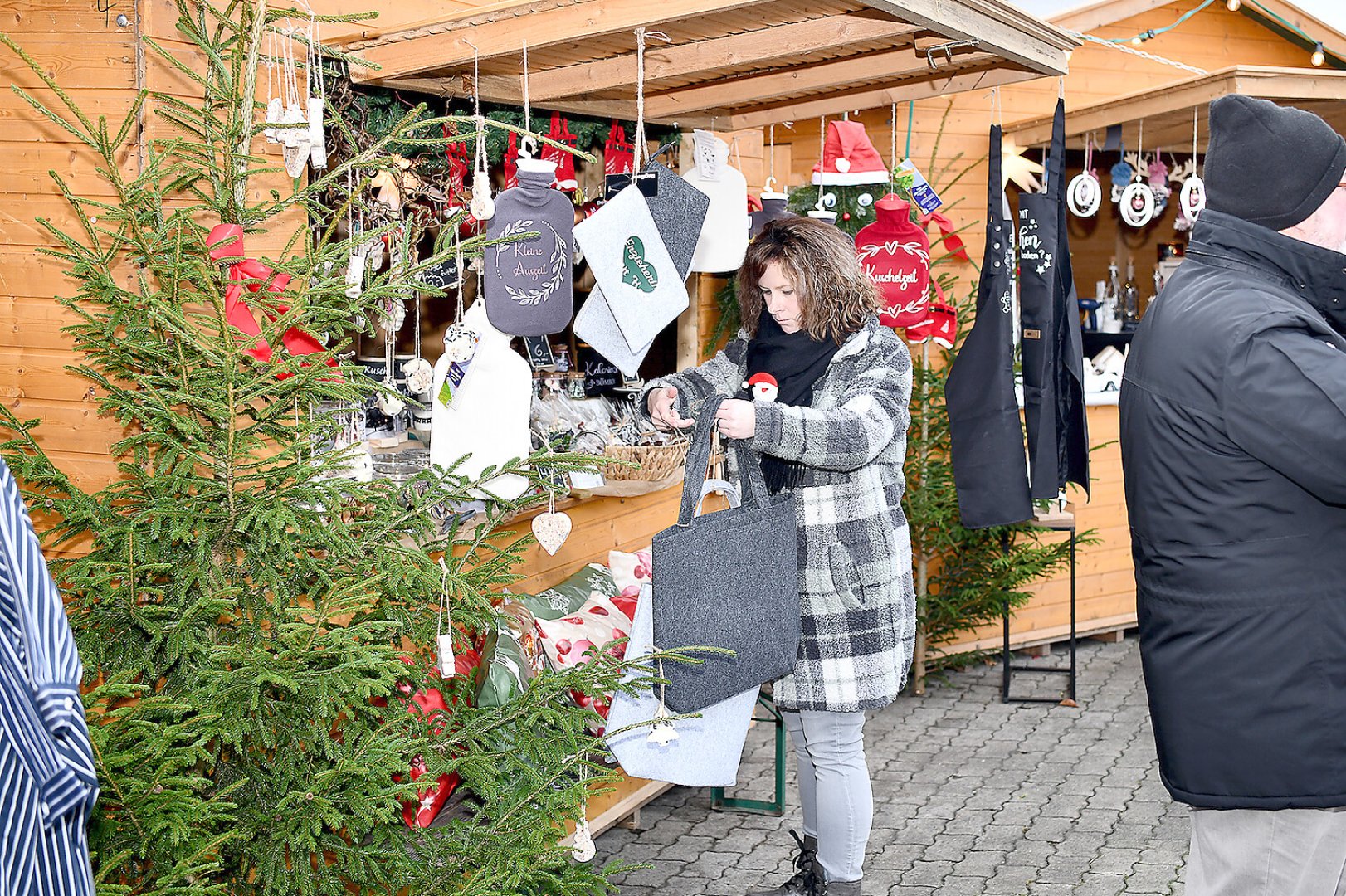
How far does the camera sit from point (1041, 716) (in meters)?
5.54

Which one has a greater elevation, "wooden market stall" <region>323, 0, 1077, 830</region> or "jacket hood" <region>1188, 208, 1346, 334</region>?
"wooden market stall" <region>323, 0, 1077, 830</region>

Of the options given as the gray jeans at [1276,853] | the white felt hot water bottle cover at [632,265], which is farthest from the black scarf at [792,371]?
the gray jeans at [1276,853]

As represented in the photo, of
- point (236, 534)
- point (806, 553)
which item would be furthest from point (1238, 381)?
point (236, 534)

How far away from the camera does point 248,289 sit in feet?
8.15

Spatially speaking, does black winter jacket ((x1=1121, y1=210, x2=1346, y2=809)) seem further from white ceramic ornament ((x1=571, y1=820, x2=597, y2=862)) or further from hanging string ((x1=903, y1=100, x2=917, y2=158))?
hanging string ((x1=903, y1=100, x2=917, y2=158))

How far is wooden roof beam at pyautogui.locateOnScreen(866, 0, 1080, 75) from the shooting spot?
2977mm

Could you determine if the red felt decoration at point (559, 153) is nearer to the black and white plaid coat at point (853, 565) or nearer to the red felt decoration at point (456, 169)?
the red felt decoration at point (456, 169)

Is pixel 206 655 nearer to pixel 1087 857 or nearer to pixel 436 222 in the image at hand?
pixel 436 222

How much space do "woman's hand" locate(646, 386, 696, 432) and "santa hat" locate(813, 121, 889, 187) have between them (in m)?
2.08

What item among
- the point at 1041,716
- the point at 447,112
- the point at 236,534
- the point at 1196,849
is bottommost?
the point at 1041,716

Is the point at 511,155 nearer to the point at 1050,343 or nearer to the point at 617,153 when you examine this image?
the point at 617,153

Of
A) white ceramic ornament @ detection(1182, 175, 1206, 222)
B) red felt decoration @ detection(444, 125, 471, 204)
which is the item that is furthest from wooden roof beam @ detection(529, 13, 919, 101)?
white ceramic ornament @ detection(1182, 175, 1206, 222)

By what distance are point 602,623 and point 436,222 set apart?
4.32 feet

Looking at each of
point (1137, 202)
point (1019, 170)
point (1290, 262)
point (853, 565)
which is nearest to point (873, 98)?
point (1019, 170)
